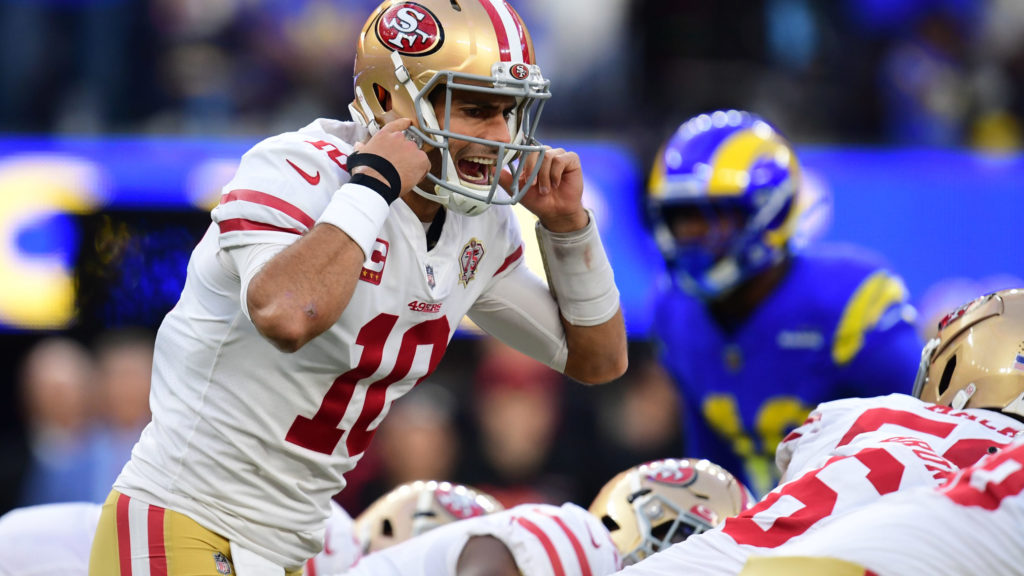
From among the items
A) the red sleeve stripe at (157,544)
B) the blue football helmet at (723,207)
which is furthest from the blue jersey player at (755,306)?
the red sleeve stripe at (157,544)

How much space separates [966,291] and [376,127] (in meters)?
5.88

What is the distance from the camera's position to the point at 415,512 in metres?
3.68

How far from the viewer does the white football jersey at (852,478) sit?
2.59 metres

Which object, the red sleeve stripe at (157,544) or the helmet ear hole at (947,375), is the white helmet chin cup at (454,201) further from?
the helmet ear hole at (947,375)

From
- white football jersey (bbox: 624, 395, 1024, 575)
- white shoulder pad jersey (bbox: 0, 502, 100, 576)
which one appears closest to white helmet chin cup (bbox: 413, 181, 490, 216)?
white football jersey (bbox: 624, 395, 1024, 575)

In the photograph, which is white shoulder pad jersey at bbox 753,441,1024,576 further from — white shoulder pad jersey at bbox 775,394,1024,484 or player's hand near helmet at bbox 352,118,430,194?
player's hand near helmet at bbox 352,118,430,194

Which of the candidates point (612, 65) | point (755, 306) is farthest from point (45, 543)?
point (612, 65)

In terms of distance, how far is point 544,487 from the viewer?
718 cm

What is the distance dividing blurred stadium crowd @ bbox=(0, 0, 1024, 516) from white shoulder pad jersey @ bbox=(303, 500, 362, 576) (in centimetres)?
322

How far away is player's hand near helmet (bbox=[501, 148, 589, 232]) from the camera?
3164 millimetres

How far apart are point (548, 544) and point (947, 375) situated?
973 millimetres

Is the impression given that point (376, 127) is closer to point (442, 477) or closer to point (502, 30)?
point (502, 30)

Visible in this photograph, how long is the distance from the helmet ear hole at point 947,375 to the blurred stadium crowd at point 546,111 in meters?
4.05

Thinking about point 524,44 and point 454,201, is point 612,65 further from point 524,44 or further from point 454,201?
point 454,201
